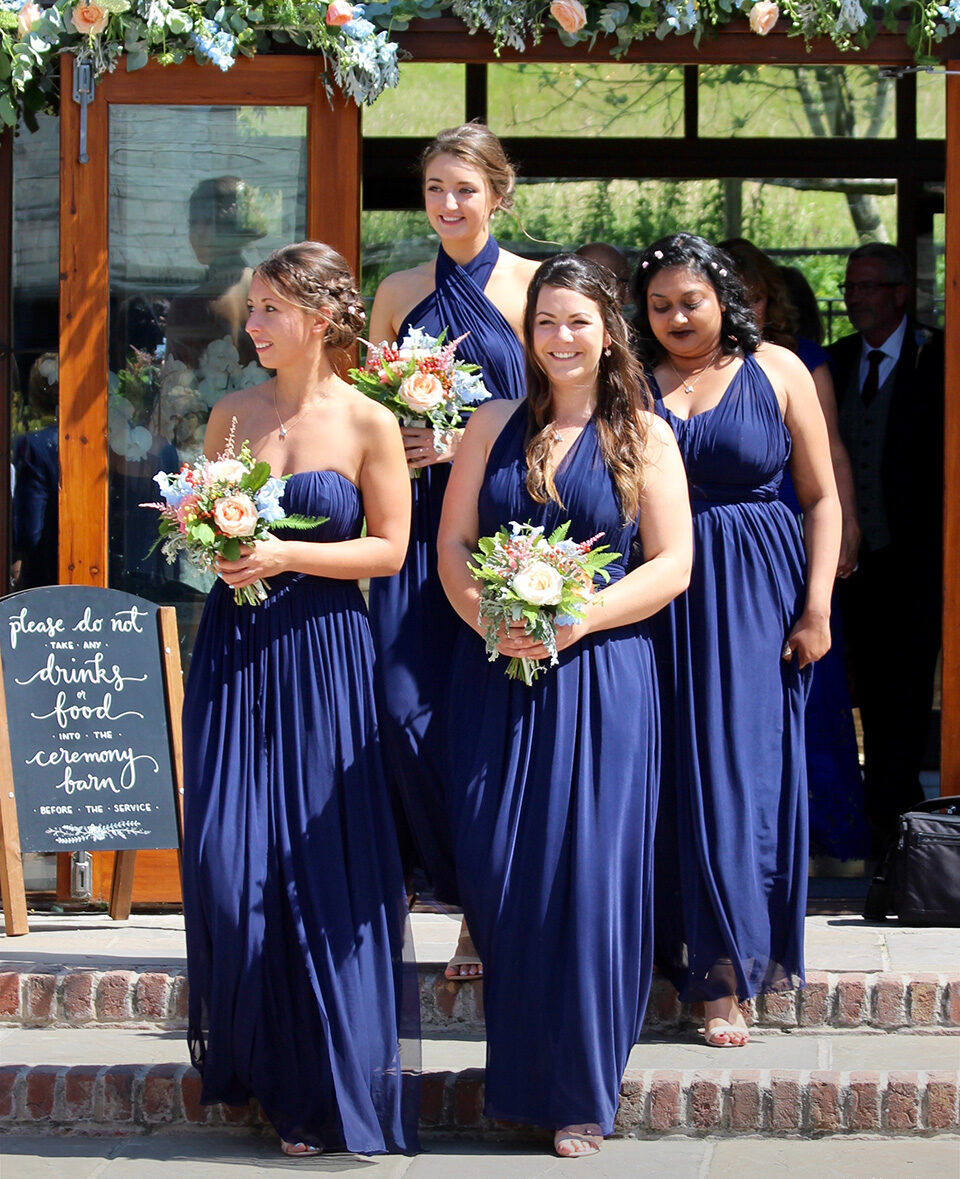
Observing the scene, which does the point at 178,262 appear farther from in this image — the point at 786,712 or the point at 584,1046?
the point at 584,1046

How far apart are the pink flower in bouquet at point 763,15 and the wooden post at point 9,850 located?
10.3 feet

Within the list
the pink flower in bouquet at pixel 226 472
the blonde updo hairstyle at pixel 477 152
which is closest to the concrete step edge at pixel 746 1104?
the pink flower in bouquet at pixel 226 472

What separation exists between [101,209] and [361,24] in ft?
3.44

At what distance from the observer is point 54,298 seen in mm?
6078

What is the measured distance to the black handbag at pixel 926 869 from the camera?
5453 millimetres

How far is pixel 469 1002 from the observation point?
194 inches

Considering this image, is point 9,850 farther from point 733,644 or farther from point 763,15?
point 763,15

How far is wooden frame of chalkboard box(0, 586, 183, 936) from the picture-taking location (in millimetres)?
5625

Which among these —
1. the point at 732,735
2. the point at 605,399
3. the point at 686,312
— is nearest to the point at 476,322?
the point at 686,312

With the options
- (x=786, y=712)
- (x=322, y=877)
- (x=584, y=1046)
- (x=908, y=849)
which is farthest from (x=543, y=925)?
(x=908, y=849)

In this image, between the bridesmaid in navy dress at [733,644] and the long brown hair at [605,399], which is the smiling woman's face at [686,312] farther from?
the long brown hair at [605,399]

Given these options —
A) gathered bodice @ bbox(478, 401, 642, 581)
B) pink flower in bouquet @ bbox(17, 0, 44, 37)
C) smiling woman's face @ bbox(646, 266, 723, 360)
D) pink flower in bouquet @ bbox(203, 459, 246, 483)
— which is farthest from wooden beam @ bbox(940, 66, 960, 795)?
pink flower in bouquet @ bbox(17, 0, 44, 37)

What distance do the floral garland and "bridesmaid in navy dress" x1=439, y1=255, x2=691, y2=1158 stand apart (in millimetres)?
1616

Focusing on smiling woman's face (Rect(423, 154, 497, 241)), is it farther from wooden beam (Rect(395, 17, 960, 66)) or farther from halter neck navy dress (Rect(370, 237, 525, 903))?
wooden beam (Rect(395, 17, 960, 66))
